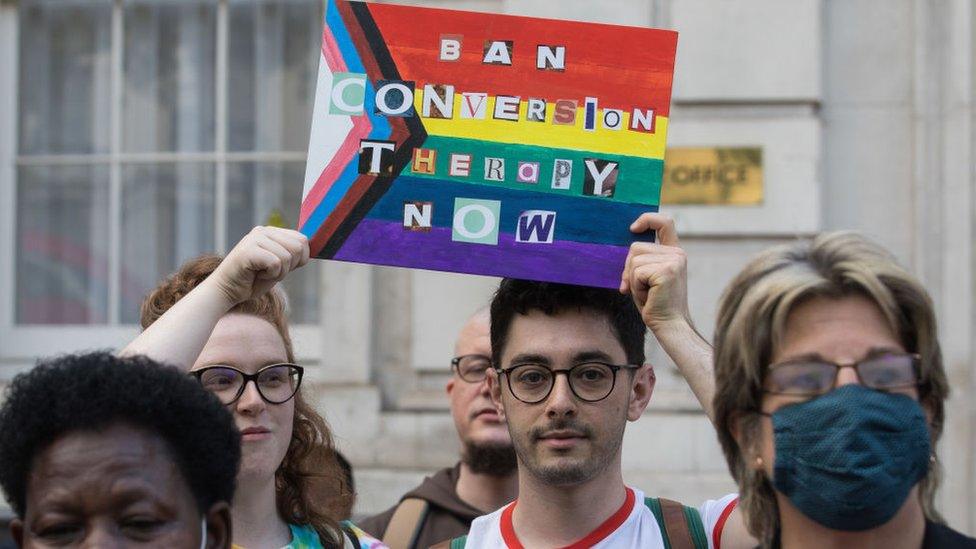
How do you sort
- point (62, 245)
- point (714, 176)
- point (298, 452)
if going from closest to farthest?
point (298, 452) → point (714, 176) → point (62, 245)

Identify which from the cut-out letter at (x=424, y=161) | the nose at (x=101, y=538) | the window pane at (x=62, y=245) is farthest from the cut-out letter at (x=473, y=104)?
the window pane at (x=62, y=245)

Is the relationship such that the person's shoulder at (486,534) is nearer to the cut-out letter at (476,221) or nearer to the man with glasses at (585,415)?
the man with glasses at (585,415)

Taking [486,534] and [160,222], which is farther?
[160,222]

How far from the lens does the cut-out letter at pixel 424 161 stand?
328 centimetres

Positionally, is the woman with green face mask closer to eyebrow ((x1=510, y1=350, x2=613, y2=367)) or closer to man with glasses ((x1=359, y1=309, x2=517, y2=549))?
eyebrow ((x1=510, y1=350, x2=613, y2=367))

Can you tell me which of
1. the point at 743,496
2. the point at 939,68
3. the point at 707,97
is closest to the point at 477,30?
the point at 743,496

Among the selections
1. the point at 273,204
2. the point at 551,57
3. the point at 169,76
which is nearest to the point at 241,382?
the point at 551,57

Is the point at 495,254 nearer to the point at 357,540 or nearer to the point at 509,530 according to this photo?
the point at 509,530

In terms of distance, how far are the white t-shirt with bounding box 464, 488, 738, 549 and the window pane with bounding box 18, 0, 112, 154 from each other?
469 centimetres

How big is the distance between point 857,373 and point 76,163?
19.3 ft

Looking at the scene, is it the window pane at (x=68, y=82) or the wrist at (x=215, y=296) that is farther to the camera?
the window pane at (x=68, y=82)

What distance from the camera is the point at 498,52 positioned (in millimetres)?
3301

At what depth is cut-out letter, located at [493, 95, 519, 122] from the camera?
130 inches

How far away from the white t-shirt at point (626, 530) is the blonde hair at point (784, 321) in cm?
79
